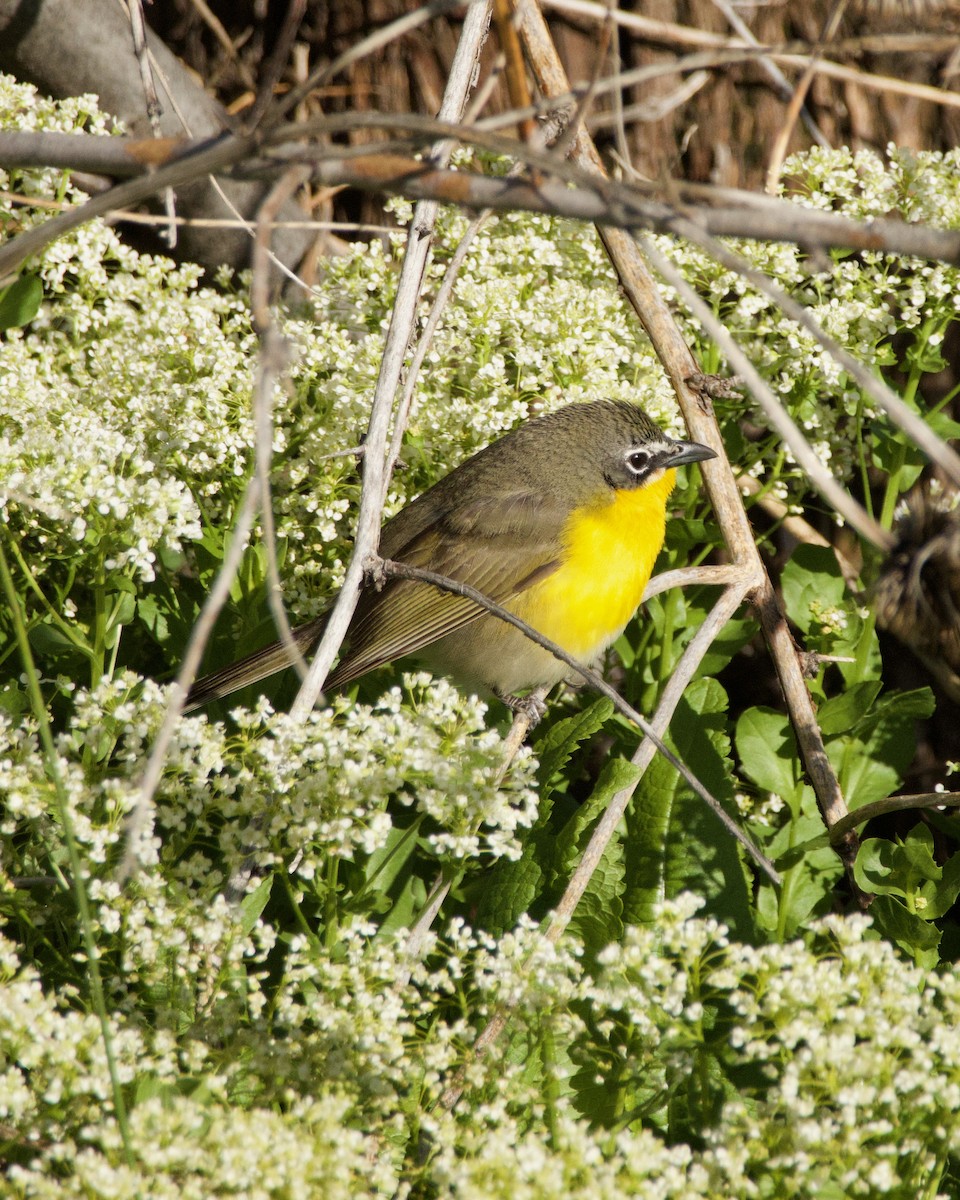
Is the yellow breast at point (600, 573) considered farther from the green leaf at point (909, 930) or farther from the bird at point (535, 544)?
the green leaf at point (909, 930)

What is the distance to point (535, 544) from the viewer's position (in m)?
4.05

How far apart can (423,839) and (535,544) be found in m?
1.47

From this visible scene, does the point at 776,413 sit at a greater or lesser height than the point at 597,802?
greater

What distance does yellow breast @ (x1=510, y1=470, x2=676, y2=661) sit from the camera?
3.74 meters

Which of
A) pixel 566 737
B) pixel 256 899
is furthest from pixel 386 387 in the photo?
pixel 256 899

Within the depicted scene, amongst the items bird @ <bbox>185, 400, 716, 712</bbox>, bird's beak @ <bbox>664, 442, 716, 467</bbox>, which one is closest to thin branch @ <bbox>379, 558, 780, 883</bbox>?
bird @ <bbox>185, 400, 716, 712</bbox>

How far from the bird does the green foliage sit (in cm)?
16

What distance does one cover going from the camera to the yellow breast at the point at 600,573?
3738mm

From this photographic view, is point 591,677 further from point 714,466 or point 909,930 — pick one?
point 714,466

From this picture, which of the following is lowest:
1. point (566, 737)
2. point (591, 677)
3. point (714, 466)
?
point (566, 737)

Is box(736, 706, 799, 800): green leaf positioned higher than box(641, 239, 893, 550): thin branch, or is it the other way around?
box(641, 239, 893, 550): thin branch

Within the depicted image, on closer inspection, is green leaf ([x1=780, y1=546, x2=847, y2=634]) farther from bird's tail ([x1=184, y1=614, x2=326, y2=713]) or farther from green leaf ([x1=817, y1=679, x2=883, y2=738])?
bird's tail ([x1=184, y1=614, x2=326, y2=713])

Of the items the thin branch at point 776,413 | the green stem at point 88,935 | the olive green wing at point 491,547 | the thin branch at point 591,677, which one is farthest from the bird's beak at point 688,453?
the green stem at point 88,935

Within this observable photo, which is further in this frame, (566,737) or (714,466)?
(714,466)
